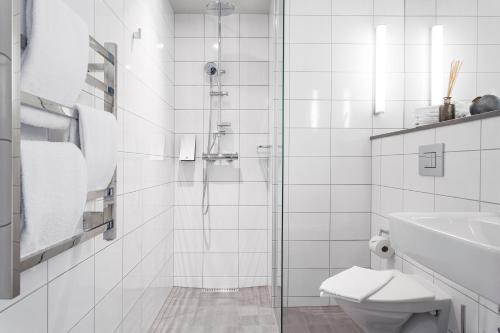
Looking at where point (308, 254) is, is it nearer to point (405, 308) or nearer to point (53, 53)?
point (405, 308)

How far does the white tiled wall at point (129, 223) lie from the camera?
39.9 inches

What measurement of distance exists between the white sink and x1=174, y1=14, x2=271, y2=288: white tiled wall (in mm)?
1905

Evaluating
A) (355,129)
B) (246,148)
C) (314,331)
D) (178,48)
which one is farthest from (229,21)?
(314,331)

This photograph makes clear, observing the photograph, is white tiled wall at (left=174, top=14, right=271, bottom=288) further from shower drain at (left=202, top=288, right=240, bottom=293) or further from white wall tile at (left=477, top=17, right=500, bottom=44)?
white wall tile at (left=477, top=17, right=500, bottom=44)

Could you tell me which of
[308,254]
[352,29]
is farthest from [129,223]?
[352,29]

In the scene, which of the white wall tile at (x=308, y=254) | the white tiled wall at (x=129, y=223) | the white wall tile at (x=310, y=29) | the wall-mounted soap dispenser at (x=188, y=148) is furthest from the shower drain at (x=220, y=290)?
the white wall tile at (x=310, y=29)

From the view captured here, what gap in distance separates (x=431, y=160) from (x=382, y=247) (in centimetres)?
38

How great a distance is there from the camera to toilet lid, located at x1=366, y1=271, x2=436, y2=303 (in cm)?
121

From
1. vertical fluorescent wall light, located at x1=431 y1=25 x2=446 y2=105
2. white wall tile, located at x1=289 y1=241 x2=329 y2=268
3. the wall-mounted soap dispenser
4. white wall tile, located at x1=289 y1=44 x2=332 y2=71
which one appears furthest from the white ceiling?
white wall tile, located at x1=289 y1=241 x2=329 y2=268

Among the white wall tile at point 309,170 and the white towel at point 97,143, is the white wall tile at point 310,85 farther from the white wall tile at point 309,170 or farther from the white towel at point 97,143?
the white towel at point 97,143

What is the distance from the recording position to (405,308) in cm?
121

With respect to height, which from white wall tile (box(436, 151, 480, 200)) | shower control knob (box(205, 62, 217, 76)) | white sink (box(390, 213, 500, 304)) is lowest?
white sink (box(390, 213, 500, 304))

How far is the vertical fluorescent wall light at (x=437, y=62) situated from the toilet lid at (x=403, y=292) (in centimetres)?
69

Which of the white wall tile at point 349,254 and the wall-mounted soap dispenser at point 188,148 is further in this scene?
the wall-mounted soap dispenser at point 188,148
